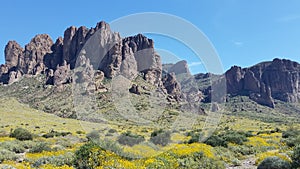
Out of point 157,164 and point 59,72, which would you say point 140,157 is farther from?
point 59,72

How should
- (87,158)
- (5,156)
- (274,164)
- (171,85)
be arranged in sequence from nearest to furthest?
(87,158)
(274,164)
(5,156)
(171,85)

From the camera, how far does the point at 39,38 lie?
7761 inches

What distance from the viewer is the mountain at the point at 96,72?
8969 centimetres

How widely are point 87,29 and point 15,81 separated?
5712 cm

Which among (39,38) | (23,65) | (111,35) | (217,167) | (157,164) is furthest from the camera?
(39,38)

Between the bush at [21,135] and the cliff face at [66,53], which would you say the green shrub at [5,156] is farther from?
the cliff face at [66,53]

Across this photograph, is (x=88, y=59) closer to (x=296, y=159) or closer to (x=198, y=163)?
(x=198, y=163)

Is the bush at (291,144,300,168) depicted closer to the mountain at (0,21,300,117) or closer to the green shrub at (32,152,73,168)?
the green shrub at (32,152,73,168)

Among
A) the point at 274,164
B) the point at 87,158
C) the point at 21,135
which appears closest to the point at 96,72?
the point at 21,135

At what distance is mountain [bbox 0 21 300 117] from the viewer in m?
89.7

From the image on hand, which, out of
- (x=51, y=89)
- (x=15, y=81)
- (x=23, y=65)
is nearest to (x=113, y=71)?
(x=51, y=89)

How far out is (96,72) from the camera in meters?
116

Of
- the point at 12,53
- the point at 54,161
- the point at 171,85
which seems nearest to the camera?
the point at 54,161

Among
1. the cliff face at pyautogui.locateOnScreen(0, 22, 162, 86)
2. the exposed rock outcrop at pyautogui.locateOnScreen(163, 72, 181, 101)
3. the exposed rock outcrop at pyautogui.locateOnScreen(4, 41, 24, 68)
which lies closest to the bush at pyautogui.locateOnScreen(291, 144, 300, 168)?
the cliff face at pyautogui.locateOnScreen(0, 22, 162, 86)
